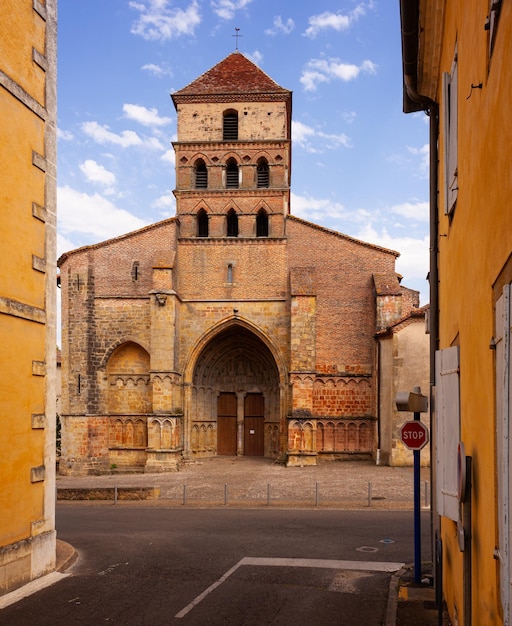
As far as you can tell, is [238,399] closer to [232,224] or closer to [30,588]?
[232,224]

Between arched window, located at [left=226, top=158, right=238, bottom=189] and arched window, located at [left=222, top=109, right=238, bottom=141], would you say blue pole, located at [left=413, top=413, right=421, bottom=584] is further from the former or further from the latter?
arched window, located at [left=222, top=109, right=238, bottom=141]

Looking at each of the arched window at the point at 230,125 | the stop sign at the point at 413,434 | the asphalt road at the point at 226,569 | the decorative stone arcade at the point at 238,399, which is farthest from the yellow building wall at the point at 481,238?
the arched window at the point at 230,125

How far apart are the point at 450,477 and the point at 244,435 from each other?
27.2 metres

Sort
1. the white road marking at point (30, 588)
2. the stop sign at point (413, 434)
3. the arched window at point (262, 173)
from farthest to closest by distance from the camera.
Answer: the arched window at point (262, 173), the stop sign at point (413, 434), the white road marking at point (30, 588)

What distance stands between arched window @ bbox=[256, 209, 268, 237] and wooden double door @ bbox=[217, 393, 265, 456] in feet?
24.9

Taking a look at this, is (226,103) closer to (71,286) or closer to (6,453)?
(71,286)

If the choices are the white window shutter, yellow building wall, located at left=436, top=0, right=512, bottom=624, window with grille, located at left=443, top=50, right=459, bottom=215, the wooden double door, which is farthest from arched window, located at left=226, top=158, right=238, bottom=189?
the white window shutter

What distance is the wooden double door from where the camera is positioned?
106ft

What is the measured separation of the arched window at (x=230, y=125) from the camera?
103 ft

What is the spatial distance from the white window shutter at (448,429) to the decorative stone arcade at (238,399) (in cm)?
2471

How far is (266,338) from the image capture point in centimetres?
2903

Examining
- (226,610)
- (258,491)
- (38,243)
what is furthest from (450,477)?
(258,491)

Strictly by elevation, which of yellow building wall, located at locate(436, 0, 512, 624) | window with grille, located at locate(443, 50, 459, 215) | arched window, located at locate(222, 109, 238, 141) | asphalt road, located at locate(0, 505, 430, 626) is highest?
arched window, located at locate(222, 109, 238, 141)

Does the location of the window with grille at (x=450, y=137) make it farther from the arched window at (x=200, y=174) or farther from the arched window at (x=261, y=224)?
the arched window at (x=200, y=174)
